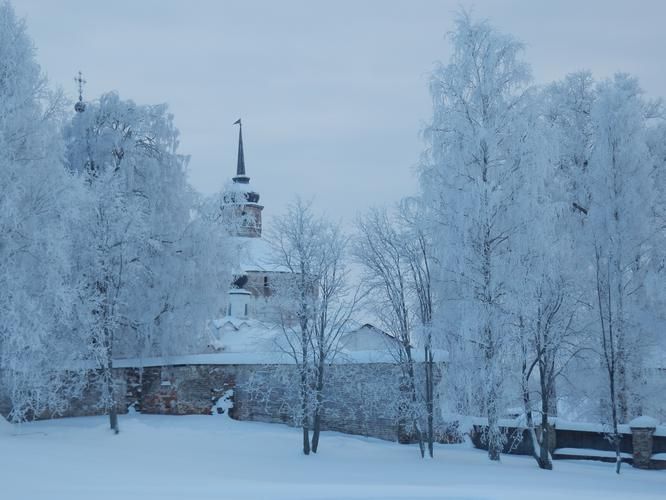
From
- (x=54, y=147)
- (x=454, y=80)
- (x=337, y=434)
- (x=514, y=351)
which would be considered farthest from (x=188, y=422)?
(x=454, y=80)

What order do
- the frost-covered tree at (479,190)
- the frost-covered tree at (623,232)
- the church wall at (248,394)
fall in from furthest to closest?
the church wall at (248,394) → the frost-covered tree at (623,232) → the frost-covered tree at (479,190)

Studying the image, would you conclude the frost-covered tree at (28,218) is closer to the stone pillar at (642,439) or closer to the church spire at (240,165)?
the stone pillar at (642,439)

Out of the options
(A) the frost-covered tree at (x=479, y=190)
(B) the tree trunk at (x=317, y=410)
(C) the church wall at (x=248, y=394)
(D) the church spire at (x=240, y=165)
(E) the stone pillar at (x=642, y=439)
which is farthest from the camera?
(D) the church spire at (x=240, y=165)

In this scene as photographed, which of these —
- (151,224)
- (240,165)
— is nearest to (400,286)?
(151,224)

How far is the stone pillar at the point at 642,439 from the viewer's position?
18.7 m

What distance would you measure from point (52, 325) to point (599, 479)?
13.1m

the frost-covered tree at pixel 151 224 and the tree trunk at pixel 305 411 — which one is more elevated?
the frost-covered tree at pixel 151 224

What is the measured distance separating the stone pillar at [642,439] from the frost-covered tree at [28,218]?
45.5 ft

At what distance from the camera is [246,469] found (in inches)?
650

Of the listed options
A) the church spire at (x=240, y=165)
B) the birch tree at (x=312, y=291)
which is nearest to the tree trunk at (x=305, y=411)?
the birch tree at (x=312, y=291)

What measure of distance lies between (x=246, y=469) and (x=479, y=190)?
7890 millimetres

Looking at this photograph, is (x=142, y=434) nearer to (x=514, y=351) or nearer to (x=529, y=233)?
(x=514, y=351)

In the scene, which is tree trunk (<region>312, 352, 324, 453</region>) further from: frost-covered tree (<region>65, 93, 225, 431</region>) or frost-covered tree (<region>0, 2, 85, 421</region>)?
frost-covered tree (<region>0, 2, 85, 421</region>)

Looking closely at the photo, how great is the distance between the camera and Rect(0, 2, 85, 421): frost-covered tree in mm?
17016
